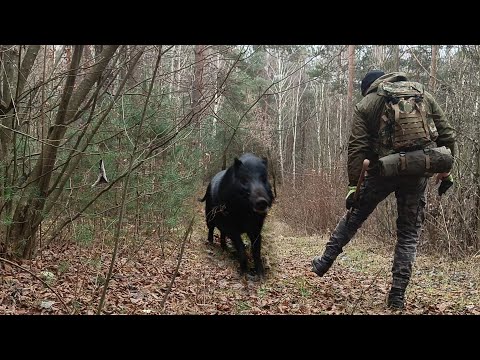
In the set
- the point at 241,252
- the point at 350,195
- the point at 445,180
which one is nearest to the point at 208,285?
the point at 241,252

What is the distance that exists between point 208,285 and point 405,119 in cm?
285

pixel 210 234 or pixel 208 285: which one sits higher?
pixel 210 234

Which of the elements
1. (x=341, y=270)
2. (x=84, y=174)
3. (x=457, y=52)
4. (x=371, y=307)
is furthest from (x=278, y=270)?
(x=457, y=52)

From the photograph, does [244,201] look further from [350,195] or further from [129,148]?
[129,148]

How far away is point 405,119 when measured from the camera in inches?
182

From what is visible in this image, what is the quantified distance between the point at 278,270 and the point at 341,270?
50.8 inches

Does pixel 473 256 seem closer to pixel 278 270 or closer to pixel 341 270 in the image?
pixel 341 270

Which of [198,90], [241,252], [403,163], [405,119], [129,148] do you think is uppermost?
[198,90]

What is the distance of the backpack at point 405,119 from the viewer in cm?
464

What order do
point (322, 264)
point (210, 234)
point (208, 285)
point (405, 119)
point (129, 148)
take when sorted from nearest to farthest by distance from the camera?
point (405, 119) < point (322, 264) < point (208, 285) < point (129, 148) < point (210, 234)

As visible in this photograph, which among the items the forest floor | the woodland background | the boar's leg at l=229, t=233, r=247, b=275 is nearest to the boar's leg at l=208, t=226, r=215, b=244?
the forest floor

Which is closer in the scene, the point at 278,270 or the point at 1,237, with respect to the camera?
the point at 1,237

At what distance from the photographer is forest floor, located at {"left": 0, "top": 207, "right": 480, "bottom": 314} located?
190 inches
